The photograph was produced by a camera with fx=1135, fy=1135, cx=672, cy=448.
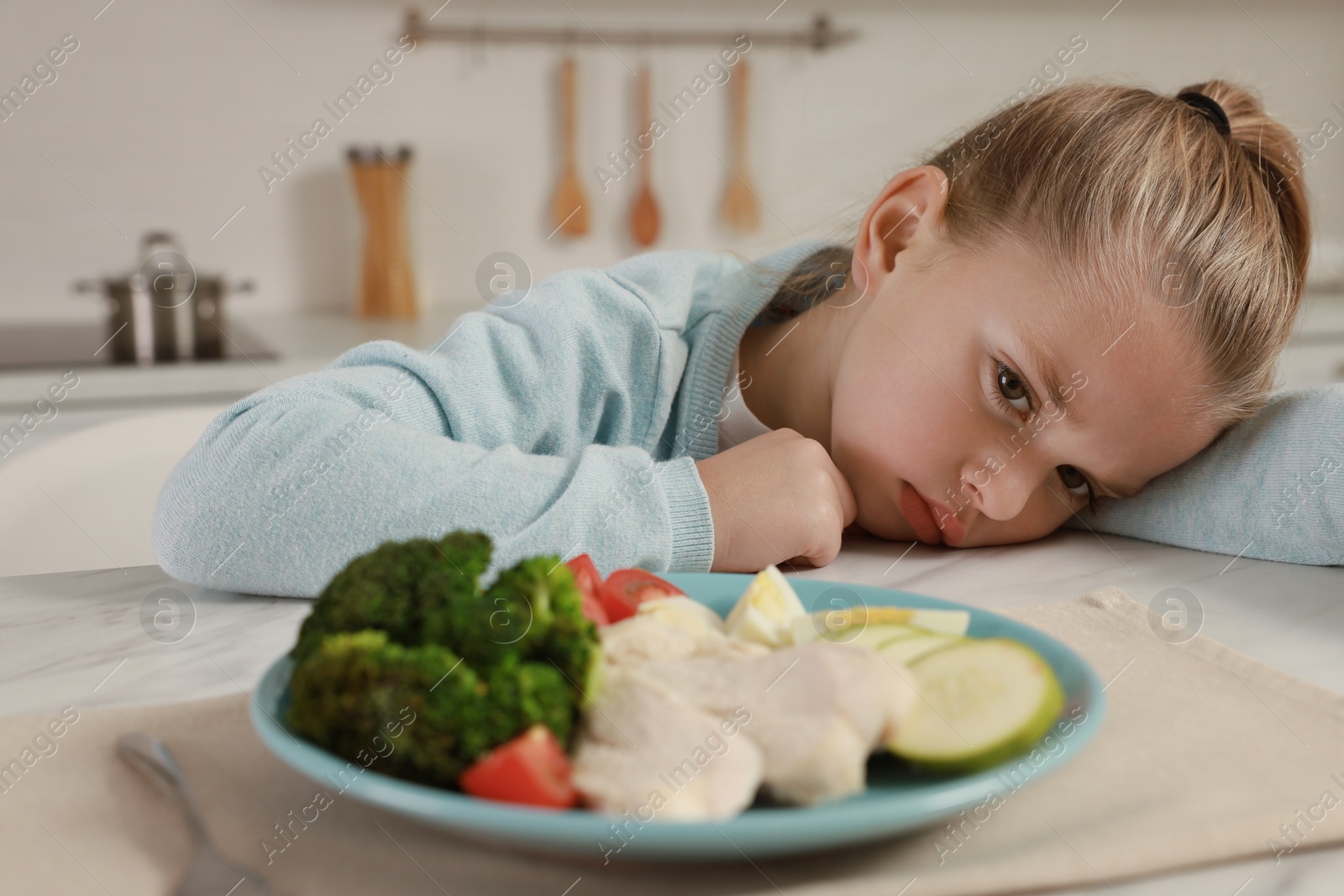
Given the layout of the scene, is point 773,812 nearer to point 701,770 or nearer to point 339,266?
point 701,770

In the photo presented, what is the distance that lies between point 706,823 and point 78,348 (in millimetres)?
2107

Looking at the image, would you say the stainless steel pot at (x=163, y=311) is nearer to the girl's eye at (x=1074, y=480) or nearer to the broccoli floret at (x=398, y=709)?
the girl's eye at (x=1074, y=480)

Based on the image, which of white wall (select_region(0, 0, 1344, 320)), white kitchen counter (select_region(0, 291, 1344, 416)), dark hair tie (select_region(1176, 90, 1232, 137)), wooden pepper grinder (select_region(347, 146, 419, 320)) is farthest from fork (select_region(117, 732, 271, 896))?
wooden pepper grinder (select_region(347, 146, 419, 320))

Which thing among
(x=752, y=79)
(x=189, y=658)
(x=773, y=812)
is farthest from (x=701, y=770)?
(x=752, y=79)

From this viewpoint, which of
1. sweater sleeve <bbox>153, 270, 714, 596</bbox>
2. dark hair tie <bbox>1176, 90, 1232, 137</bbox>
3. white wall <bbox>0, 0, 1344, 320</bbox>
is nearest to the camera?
sweater sleeve <bbox>153, 270, 714, 596</bbox>

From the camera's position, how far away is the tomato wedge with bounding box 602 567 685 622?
0.56 metres

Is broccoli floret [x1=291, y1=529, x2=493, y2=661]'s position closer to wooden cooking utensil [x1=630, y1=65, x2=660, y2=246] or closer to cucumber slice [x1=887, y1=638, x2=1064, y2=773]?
Answer: cucumber slice [x1=887, y1=638, x2=1064, y2=773]

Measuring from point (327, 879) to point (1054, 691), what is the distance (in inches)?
11.5

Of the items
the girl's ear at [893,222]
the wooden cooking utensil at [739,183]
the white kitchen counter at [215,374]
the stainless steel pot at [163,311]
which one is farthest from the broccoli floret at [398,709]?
the wooden cooking utensil at [739,183]

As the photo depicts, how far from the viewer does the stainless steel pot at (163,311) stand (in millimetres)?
2000

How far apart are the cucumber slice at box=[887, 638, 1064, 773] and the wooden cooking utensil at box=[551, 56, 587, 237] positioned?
7.26 ft

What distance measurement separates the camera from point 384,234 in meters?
2.42

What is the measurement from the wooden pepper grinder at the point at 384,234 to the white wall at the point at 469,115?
0.08m

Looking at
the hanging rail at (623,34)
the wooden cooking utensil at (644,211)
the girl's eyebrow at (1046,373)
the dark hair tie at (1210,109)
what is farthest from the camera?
the wooden cooking utensil at (644,211)
